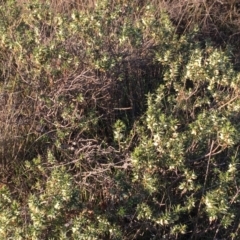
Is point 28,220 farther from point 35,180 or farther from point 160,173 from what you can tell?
point 160,173

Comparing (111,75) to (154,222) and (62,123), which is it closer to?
(62,123)

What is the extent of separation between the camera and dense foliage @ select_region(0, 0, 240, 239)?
8.42 feet

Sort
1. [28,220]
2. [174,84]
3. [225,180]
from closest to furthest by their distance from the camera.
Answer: [28,220], [225,180], [174,84]

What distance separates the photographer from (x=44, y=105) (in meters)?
3.19

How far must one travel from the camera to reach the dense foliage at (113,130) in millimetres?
2566

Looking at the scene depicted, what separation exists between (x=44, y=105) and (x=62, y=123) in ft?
0.49

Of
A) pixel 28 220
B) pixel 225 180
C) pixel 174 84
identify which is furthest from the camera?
pixel 174 84

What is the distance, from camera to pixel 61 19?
→ 334cm

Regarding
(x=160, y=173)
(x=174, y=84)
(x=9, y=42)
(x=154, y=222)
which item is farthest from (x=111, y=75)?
(x=154, y=222)

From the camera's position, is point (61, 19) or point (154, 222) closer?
point (154, 222)

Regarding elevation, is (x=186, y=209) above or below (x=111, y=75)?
below

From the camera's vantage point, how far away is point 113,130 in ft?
10.3

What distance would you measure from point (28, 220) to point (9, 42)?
45.6 inches

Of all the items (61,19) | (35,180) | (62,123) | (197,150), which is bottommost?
(35,180)
